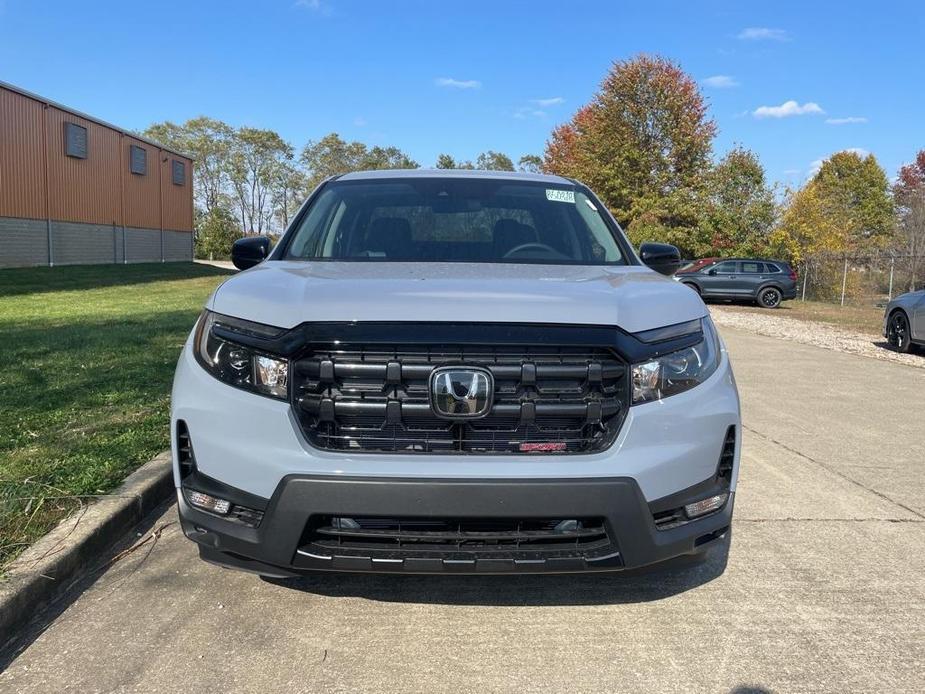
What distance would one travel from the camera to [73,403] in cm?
553

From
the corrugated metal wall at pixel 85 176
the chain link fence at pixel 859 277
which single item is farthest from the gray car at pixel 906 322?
the corrugated metal wall at pixel 85 176

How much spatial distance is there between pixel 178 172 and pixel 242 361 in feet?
130

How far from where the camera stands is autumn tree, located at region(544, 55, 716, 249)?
34.4m

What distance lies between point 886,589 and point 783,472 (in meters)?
1.77

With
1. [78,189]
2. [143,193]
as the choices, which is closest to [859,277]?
[78,189]

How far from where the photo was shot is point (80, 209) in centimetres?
2884

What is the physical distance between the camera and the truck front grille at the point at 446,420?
2430mm

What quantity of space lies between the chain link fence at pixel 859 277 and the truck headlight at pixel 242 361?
24.6 meters

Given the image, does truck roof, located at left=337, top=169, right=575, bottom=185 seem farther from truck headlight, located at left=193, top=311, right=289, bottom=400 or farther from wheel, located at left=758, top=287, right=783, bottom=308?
wheel, located at left=758, top=287, right=783, bottom=308

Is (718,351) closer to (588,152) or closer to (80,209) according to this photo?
(80,209)

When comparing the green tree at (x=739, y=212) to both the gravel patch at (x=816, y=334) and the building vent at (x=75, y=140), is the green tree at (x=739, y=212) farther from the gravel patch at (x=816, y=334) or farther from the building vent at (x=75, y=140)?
the building vent at (x=75, y=140)

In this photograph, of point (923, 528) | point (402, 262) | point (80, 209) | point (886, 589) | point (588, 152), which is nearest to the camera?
point (886, 589)

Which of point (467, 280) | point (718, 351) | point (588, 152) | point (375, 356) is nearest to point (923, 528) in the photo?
point (718, 351)

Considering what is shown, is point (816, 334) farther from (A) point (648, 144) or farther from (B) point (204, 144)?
(B) point (204, 144)
